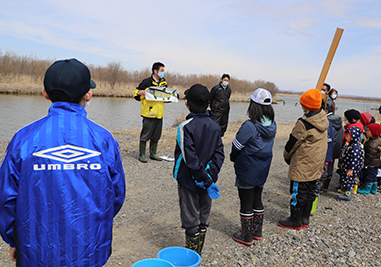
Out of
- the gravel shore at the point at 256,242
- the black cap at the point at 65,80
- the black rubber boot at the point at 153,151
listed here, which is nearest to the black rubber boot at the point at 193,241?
the gravel shore at the point at 256,242

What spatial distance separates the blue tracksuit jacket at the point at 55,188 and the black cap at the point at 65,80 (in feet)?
0.25

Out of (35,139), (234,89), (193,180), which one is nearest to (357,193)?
(193,180)

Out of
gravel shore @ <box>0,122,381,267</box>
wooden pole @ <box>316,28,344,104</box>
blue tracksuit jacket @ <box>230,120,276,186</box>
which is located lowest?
gravel shore @ <box>0,122,381,267</box>

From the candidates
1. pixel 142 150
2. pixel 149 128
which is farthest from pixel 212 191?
pixel 142 150

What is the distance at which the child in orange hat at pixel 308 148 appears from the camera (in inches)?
156

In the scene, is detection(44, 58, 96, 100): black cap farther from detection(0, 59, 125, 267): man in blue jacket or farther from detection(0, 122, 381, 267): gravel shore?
detection(0, 122, 381, 267): gravel shore

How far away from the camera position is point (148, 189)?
550 centimetres

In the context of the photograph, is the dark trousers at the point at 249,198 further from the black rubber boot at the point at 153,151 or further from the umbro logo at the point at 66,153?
the black rubber boot at the point at 153,151

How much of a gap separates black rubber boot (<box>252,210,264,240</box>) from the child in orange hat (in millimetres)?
629

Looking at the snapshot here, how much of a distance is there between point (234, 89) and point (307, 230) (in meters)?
52.2

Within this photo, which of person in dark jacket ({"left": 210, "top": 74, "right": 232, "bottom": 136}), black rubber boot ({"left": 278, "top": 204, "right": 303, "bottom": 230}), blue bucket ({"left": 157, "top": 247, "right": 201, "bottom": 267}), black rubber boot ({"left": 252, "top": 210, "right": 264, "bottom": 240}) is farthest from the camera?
person in dark jacket ({"left": 210, "top": 74, "right": 232, "bottom": 136})

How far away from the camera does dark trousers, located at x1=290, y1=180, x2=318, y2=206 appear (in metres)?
4.09

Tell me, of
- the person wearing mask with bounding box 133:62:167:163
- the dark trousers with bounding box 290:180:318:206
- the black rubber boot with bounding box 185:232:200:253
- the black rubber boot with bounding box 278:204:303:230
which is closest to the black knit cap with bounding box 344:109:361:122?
the dark trousers with bounding box 290:180:318:206

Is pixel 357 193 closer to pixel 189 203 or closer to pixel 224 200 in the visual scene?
pixel 224 200
